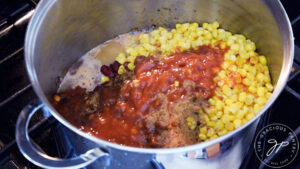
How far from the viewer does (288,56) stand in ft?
4.06

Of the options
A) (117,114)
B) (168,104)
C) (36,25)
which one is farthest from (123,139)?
(36,25)

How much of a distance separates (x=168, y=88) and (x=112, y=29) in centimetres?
53

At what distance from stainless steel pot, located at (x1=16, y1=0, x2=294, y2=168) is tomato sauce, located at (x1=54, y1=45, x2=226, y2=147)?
0.66 ft

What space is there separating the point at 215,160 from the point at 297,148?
45 centimetres

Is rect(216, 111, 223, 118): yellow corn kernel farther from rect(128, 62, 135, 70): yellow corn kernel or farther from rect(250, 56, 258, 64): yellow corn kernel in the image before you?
rect(128, 62, 135, 70): yellow corn kernel

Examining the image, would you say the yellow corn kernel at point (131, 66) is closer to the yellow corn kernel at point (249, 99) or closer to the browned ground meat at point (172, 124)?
the browned ground meat at point (172, 124)

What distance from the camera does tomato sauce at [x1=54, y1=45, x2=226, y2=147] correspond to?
1.42 metres

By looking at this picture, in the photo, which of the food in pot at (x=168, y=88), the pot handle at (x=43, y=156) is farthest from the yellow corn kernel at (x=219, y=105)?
the pot handle at (x=43, y=156)

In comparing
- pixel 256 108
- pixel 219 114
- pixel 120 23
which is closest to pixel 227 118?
pixel 219 114

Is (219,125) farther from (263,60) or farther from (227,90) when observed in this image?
(263,60)

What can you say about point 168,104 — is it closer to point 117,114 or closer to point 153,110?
point 153,110

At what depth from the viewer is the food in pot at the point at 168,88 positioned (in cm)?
141

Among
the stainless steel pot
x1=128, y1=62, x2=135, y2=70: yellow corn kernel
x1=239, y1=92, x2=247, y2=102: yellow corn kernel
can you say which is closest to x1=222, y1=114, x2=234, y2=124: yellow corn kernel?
x1=239, y1=92, x2=247, y2=102: yellow corn kernel

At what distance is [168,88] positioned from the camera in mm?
Result: 1521
